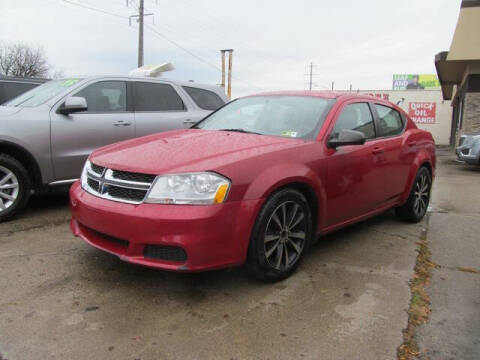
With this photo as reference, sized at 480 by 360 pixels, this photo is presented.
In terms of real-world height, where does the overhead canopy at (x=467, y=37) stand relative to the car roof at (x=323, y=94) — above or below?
above

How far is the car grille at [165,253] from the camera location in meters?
2.73

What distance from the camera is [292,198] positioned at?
3.22m

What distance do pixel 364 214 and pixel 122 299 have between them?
2473 mm

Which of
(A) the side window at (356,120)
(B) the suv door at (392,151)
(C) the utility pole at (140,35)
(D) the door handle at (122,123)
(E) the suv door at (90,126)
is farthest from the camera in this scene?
(C) the utility pole at (140,35)

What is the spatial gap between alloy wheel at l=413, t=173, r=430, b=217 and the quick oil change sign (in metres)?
33.0

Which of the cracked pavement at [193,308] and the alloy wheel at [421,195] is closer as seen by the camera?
the cracked pavement at [193,308]

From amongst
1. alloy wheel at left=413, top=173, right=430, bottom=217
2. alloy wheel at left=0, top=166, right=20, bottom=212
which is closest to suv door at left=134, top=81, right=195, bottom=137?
alloy wheel at left=0, top=166, right=20, bottom=212

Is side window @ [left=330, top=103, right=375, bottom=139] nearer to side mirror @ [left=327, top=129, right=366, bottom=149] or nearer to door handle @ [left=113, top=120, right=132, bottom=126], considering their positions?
side mirror @ [left=327, top=129, right=366, bottom=149]

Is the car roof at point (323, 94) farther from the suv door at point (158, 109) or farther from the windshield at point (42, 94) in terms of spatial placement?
the windshield at point (42, 94)

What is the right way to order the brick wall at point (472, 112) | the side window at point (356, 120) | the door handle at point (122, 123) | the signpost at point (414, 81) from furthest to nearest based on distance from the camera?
1. the signpost at point (414, 81)
2. the brick wall at point (472, 112)
3. the door handle at point (122, 123)
4. the side window at point (356, 120)

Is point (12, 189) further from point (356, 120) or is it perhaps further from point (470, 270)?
point (470, 270)

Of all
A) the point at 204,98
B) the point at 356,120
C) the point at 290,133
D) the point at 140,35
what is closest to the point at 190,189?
the point at 290,133

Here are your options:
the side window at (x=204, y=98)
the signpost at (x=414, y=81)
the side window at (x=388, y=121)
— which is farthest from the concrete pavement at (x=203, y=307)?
the signpost at (x=414, y=81)

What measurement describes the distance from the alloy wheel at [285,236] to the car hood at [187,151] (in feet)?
1.59
